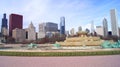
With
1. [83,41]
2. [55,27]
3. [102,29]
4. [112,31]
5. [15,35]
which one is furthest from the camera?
[55,27]

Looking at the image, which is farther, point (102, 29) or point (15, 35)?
point (102, 29)

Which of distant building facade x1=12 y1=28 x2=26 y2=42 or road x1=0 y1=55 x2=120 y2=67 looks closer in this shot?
road x1=0 y1=55 x2=120 y2=67

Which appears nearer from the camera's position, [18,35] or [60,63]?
[60,63]

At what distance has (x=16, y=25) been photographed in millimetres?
97062

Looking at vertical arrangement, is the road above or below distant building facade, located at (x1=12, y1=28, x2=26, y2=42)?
below

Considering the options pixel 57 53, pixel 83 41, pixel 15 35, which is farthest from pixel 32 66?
pixel 15 35

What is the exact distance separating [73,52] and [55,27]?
10229cm

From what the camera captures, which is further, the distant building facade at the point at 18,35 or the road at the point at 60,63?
the distant building facade at the point at 18,35

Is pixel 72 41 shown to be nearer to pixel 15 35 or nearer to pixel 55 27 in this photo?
pixel 15 35

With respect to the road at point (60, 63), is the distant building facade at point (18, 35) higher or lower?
higher

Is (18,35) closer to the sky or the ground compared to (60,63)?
closer to the sky

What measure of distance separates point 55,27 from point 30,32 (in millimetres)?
34477

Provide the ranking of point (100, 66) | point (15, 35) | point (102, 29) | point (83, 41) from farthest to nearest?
1. point (102, 29)
2. point (15, 35)
3. point (83, 41)
4. point (100, 66)

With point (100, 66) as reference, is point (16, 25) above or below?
above
